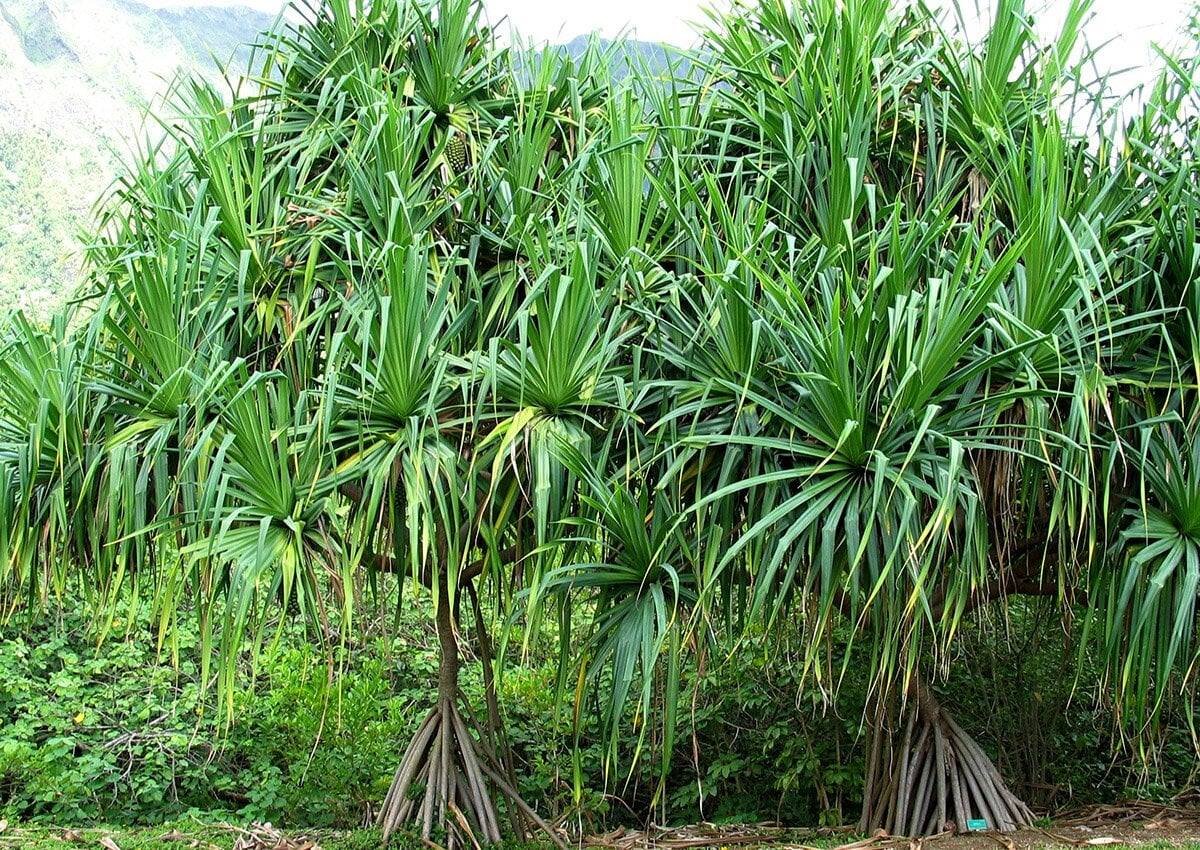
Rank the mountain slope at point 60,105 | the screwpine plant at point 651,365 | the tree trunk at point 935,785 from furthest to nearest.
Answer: the mountain slope at point 60,105 → the tree trunk at point 935,785 → the screwpine plant at point 651,365

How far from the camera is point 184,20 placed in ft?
86.1

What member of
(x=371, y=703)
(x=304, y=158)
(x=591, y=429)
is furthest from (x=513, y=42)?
(x=371, y=703)

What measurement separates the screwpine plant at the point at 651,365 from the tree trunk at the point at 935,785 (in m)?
0.02

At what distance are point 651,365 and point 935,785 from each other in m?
1.78

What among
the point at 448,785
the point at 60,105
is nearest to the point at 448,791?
the point at 448,785

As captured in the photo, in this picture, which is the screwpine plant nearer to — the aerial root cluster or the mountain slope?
the aerial root cluster

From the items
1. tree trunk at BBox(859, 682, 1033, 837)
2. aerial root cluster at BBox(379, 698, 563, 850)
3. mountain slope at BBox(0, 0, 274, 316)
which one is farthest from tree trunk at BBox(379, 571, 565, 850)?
mountain slope at BBox(0, 0, 274, 316)

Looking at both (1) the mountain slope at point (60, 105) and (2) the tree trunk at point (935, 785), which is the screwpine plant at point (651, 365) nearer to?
(2) the tree trunk at point (935, 785)

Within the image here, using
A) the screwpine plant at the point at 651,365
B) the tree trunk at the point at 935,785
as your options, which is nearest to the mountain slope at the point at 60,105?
the screwpine plant at the point at 651,365

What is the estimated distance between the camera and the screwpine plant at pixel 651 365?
2.67 metres

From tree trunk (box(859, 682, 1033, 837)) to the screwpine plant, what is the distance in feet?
0.06

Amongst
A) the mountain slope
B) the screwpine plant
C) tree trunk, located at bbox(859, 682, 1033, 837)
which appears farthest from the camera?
the mountain slope

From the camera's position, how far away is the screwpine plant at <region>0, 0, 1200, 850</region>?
267 cm

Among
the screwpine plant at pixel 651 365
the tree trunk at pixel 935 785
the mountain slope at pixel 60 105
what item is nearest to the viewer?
A: the screwpine plant at pixel 651 365
